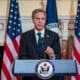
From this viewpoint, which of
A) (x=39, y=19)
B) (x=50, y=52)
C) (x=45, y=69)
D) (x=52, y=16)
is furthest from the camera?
(x=52, y=16)

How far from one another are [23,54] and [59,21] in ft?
6.62

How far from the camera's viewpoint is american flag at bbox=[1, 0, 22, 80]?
12.8 feet

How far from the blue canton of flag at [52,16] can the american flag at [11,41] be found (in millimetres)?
425

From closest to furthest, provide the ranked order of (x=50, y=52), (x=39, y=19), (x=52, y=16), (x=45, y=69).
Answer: (x=45, y=69) → (x=50, y=52) → (x=39, y=19) → (x=52, y=16)

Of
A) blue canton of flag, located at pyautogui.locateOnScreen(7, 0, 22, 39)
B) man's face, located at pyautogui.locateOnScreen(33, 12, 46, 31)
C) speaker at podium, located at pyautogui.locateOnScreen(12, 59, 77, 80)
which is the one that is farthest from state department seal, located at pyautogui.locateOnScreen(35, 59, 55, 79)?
blue canton of flag, located at pyautogui.locateOnScreen(7, 0, 22, 39)

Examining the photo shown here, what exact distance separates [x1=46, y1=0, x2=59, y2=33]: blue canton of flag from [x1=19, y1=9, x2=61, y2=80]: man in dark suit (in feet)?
4.77

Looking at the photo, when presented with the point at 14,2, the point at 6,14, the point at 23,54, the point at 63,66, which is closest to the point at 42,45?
the point at 23,54

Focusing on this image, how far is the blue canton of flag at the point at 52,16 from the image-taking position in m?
3.87

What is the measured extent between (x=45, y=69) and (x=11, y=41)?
2.01 m

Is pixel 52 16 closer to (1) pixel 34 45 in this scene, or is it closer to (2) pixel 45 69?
(1) pixel 34 45

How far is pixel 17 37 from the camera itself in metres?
3.96

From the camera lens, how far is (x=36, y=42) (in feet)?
7.74

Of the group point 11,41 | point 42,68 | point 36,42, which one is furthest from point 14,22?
point 42,68

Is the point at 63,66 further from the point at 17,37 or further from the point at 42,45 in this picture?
the point at 17,37
